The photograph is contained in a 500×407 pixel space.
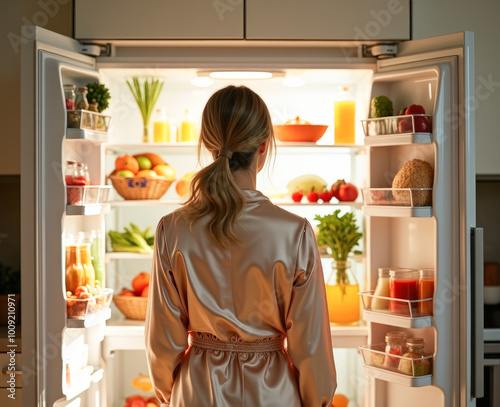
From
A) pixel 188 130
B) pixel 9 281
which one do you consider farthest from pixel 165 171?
pixel 9 281

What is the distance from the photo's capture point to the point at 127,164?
2547 mm

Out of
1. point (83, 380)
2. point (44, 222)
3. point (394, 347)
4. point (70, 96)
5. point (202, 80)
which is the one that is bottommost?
point (83, 380)

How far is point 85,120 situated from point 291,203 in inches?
36.8

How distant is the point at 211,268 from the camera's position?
1496mm

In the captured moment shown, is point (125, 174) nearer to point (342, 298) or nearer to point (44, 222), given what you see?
point (44, 222)

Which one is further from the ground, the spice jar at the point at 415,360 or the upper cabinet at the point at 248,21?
the upper cabinet at the point at 248,21

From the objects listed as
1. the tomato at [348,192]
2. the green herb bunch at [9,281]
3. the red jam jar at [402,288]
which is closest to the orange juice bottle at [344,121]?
A: the tomato at [348,192]

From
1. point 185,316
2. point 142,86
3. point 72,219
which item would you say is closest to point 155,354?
point 185,316

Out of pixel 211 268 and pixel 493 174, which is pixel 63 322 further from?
pixel 493 174

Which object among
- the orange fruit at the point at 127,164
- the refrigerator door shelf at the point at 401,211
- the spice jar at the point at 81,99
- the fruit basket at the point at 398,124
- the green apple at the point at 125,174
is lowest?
the refrigerator door shelf at the point at 401,211

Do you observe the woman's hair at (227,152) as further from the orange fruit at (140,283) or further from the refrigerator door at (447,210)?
A: the orange fruit at (140,283)

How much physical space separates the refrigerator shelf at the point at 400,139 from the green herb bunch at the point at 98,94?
1.03 metres

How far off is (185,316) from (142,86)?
57.8 inches

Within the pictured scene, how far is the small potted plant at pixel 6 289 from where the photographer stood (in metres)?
2.60
